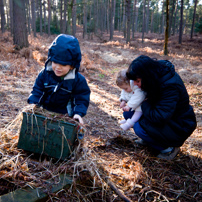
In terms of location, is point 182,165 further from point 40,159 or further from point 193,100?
point 193,100

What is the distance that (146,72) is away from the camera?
238 cm

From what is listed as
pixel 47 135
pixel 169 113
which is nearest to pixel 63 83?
pixel 47 135

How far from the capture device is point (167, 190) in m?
2.21

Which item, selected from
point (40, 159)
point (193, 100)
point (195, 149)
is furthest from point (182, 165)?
point (193, 100)

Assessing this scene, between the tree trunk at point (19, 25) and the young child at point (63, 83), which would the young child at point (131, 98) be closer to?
the young child at point (63, 83)

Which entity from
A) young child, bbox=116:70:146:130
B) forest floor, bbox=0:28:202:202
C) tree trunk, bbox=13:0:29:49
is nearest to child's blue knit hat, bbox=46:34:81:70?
Answer: young child, bbox=116:70:146:130

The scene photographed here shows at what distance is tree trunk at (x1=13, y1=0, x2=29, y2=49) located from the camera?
29.7 feet

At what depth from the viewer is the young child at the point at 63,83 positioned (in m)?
2.34

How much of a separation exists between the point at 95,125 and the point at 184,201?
2.31m

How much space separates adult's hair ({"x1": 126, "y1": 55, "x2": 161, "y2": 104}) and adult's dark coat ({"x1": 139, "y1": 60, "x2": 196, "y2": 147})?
0.31 ft

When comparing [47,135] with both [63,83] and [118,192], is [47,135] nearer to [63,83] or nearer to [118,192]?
[63,83]

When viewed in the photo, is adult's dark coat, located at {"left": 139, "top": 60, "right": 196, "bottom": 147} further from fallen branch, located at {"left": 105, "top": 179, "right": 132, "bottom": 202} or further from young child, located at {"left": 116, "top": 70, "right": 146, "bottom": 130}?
fallen branch, located at {"left": 105, "top": 179, "right": 132, "bottom": 202}

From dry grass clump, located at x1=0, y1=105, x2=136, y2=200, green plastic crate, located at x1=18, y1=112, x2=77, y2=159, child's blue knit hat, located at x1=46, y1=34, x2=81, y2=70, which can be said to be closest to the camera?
dry grass clump, located at x1=0, y1=105, x2=136, y2=200

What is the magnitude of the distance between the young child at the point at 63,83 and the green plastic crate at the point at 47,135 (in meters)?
0.31
